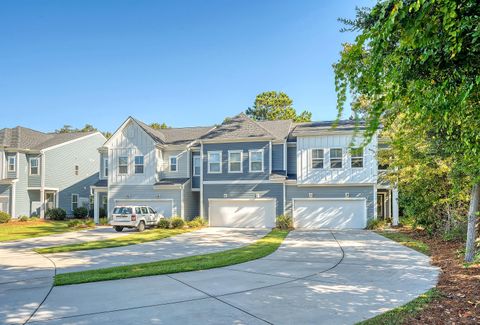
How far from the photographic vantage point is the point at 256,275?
8.56 metres

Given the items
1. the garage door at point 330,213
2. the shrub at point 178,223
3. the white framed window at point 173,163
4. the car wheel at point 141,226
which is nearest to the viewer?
the car wheel at point 141,226

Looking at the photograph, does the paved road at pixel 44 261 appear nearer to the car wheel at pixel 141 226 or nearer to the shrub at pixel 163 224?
the car wheel at pixel 141 226

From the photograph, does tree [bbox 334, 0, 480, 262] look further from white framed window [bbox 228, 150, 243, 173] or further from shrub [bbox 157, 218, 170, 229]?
shrub [bbox 157, 218, 170, 229]

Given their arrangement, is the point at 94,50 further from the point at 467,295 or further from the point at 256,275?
the point at 467,295

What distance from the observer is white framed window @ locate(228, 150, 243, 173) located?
80.6ft

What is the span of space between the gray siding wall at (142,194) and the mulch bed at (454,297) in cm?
1776

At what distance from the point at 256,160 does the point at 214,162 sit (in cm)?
302

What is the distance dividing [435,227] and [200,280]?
1305 centimetres

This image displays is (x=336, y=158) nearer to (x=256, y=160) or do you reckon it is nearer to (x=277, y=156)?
(x=277, y=156)

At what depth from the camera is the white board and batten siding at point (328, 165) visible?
22.7m

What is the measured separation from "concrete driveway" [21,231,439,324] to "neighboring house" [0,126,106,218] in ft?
87.0

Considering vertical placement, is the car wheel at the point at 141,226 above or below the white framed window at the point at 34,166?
below

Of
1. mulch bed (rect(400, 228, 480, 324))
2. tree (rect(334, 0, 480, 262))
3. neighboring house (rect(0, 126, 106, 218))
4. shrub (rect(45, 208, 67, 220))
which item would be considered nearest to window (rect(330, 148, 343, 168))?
mulch bed (rect(400, 228, 480, 324))

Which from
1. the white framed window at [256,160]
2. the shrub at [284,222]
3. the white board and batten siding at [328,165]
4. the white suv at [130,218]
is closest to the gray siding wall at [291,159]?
the white board and batten siding at [328,165]
